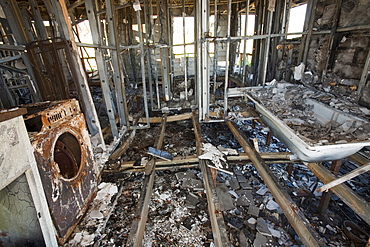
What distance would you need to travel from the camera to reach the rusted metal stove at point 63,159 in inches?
57.5

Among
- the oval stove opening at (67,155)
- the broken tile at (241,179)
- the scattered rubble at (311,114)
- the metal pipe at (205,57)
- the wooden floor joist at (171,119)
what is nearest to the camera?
the oval stove opening at (67,155)

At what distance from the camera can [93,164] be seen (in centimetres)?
218

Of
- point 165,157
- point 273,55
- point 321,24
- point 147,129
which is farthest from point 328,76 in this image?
point 147,129

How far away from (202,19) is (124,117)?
90.4 inches

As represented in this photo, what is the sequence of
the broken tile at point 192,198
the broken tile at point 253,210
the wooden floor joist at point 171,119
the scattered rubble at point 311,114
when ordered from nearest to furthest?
1. the scattered rubble at point 311,114
2. the broken tile at point 253,210
3. the broken tile at point 192,198
4. the wooden floor joist at point 171,119

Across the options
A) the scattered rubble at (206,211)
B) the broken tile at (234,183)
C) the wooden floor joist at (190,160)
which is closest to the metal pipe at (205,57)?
the scattered rubble at (206,211)

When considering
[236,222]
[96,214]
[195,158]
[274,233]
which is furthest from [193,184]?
[96,214]

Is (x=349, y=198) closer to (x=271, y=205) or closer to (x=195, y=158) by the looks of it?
(x=271, y=205)

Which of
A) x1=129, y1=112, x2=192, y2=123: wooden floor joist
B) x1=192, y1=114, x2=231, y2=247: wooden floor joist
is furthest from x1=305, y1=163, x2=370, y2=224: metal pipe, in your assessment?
x1=129, y1=112, x2=192, y2=123: wooden floor joist

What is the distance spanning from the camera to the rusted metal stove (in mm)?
1460

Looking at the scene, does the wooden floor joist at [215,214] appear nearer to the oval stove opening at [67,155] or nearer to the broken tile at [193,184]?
the broken tile at [193,184]

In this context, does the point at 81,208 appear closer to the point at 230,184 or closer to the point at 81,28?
the point at 230,184

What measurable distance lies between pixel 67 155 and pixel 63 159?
47 mm

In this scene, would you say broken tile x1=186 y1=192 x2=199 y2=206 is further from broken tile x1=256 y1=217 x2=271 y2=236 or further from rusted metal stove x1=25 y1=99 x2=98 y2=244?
rusted metal stove x1=25 y1=99 x2=98 y2=244
